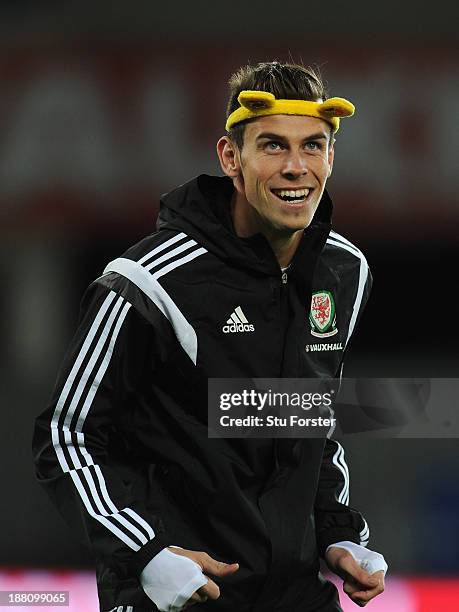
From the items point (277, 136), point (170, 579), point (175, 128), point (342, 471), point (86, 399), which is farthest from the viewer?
point (175, 128)

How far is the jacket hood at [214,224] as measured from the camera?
1728 millimetres

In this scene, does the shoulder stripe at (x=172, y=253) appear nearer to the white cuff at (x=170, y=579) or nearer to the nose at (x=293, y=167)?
the nose at (x=293, y=167)

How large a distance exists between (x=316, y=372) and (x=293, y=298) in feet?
0.41

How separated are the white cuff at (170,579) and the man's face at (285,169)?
527 millimetres

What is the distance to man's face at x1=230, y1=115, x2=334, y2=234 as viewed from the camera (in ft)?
5.67

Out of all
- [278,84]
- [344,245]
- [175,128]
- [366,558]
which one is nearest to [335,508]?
[366,558]

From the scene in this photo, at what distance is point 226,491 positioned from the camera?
167cm

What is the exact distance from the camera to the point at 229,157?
1.82 m

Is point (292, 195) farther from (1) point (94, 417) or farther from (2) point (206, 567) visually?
(2) point (206, 567)

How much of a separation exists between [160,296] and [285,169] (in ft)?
0.90

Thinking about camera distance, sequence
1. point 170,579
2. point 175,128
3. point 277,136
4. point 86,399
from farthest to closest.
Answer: point 175,128 → point 277,136 → point 86,399 → point 170,579

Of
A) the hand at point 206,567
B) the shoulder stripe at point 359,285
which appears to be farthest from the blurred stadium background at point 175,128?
the hand at point 206,567

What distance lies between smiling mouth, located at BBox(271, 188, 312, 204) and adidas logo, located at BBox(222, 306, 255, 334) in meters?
0.18

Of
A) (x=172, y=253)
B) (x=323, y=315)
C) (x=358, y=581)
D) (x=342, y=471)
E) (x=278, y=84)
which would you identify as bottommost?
(x=358, y=581)
